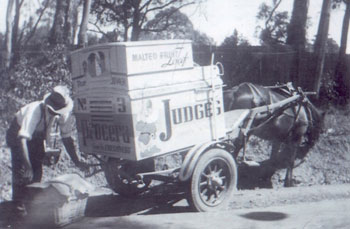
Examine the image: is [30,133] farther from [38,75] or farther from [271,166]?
[271,166]

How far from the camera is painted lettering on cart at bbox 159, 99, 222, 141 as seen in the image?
5.44m

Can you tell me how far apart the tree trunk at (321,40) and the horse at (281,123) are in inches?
85.1

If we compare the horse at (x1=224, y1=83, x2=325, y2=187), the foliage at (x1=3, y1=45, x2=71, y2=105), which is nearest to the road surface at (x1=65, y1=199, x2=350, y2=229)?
the horse at (x1=224, y1=83, x2=325, y2=187)

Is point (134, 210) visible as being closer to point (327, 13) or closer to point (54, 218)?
point (54, 218)

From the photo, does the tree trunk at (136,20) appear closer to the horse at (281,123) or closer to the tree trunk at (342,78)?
the tree trunk at (342,78)

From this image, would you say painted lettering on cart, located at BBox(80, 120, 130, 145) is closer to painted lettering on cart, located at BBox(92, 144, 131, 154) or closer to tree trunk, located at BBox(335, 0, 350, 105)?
painted lettering on cart, located at BBox(92, 144, 131, 154)

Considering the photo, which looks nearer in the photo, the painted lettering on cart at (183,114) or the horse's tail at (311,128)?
the painted lettering on cart at (183,114)

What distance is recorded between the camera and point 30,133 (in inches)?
205

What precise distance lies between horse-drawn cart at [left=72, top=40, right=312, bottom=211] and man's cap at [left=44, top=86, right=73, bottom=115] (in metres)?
0.30

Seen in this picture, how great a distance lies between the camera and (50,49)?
1079 centimetres

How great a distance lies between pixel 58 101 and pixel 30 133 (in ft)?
1.75

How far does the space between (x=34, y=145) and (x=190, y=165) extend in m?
2.02

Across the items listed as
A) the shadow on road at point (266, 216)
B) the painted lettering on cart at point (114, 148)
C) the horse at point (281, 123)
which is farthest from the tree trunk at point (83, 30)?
the shadow on road at point (266, 216)

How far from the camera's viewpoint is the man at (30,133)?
16.8ft
